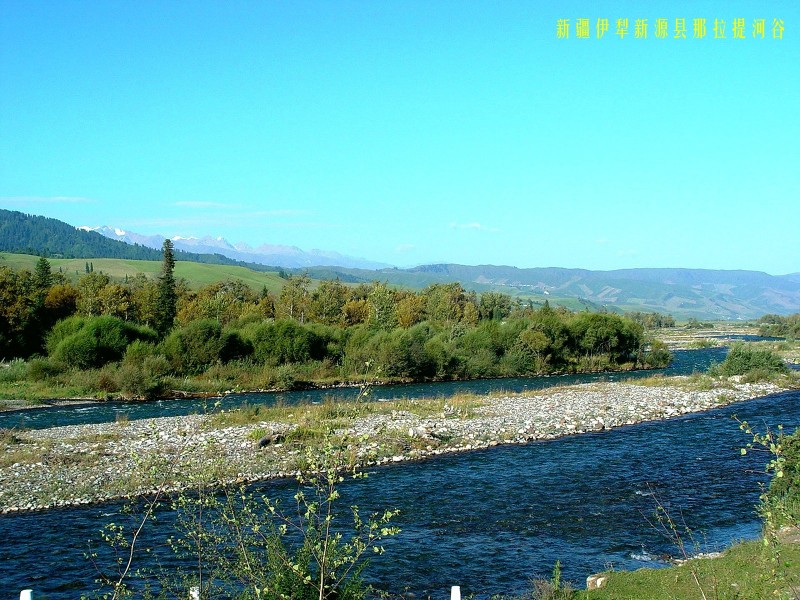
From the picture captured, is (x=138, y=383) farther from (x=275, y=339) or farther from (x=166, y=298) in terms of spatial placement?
(x=166, y=298)

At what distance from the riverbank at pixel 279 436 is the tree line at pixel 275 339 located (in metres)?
12.9

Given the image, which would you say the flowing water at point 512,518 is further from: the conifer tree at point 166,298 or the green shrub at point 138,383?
the conifer tree at point 166,298

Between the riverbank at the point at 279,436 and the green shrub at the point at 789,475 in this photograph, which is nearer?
the green shrub at the point at 789,475

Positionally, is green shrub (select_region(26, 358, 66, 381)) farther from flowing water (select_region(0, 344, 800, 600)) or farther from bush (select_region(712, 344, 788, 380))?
bush (select_region(712, 344, 788, 380))

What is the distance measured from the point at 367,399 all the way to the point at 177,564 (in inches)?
927

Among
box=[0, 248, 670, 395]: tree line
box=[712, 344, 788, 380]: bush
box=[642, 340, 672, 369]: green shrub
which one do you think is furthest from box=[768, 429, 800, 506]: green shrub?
box=[642, 340, 672, 369]: green shrub

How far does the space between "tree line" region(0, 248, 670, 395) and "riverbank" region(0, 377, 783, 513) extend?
42.4 feet

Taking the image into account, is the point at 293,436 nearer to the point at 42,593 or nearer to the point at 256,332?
the point at 42,593

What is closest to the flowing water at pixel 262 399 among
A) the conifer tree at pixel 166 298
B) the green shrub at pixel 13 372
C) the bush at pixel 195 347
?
the bush at pixel 195 347

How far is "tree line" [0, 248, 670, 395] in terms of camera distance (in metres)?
53.6

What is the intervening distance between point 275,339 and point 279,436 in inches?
1338

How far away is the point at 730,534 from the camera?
52.8 feet

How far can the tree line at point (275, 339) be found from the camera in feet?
176

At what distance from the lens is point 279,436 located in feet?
87.1
